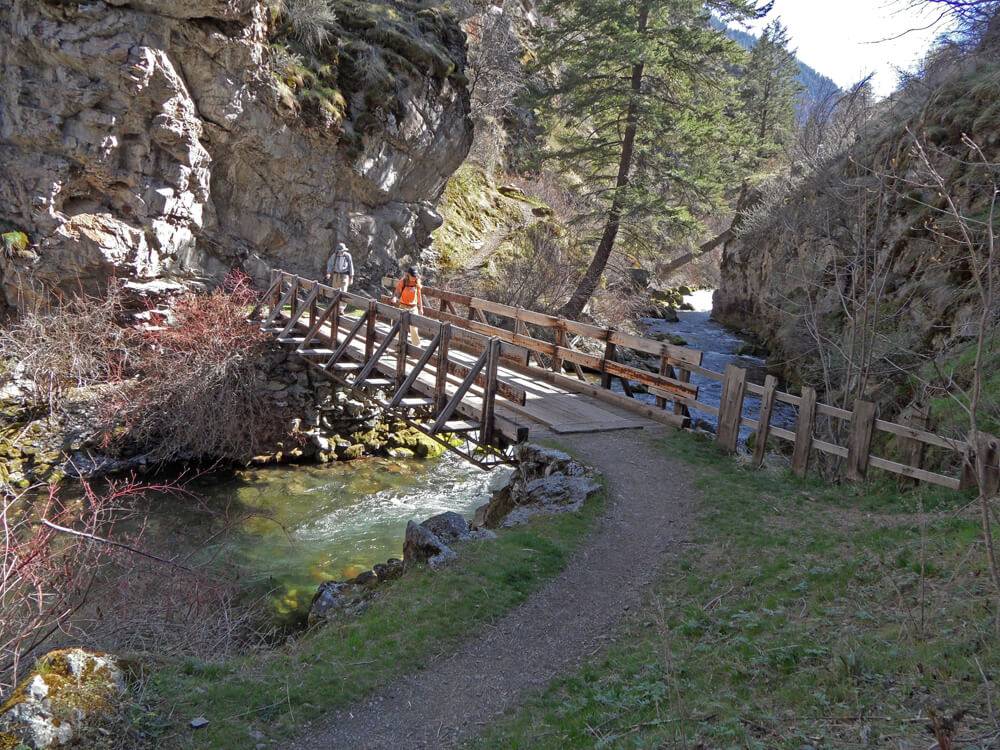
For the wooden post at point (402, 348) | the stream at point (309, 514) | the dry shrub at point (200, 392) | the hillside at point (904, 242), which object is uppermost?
the hillside at point (904, 242)

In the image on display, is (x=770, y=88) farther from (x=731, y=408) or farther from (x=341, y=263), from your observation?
(x=731, y=408)

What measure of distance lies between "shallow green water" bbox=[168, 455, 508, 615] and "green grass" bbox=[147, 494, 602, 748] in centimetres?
410

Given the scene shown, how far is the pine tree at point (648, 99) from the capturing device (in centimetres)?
1909

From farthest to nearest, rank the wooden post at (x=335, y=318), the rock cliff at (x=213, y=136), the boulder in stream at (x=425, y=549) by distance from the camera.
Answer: the rock cliff at (x=213, y=136)
the wooden post at (x=335, y=318)
the boulder in stream at (x=425, y=549)

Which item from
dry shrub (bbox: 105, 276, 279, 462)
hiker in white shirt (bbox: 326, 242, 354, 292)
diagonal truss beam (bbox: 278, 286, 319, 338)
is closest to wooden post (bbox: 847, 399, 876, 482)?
diagonal truss beam (bbox: 278, 286, 319, 338)

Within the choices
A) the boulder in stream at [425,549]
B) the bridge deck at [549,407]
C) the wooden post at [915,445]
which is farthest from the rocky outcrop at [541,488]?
the wooden post at [915,445]

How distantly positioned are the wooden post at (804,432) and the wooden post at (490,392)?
159 inches

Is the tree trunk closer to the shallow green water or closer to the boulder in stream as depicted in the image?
the shallow green water

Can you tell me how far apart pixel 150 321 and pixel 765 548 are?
52.1ft

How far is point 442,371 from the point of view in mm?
10344

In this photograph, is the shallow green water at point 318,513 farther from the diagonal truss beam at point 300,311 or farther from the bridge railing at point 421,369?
the diagonal truss beam at point 300,311

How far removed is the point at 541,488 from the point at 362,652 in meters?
3.59

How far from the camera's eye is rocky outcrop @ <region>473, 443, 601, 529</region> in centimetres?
809

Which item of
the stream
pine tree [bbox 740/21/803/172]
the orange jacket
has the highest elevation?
pine tree [bbox 740/21/803/172]
